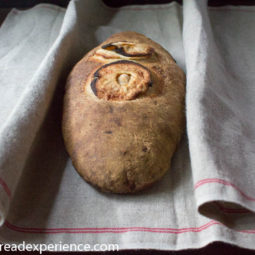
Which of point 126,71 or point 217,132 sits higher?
point 126,71

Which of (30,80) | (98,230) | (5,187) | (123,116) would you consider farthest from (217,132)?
(30,80)

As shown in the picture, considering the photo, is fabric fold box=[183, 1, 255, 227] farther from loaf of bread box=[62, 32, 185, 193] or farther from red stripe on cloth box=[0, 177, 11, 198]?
red stripe on cloth box=[0, 177, 11, 198]

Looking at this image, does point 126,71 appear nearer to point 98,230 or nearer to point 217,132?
point 217,132

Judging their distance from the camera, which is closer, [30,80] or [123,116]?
[123,116]

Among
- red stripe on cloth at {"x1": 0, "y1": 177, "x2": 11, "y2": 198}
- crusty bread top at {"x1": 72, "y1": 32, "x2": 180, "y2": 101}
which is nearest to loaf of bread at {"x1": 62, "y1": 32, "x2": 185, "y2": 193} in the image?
crusty bread top at {"x1": 72, "y1": 32, "x2": 180, "y2": 101}

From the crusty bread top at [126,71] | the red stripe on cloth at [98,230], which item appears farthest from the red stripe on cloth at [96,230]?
the crusty bread top at [126,71]

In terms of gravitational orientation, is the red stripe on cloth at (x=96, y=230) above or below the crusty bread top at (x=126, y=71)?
below

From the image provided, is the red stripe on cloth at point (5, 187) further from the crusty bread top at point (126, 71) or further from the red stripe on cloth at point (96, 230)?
the crusty bread top at point (126, 71)

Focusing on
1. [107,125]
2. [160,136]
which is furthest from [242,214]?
[107,125]

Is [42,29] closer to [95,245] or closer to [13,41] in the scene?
[13,41]
